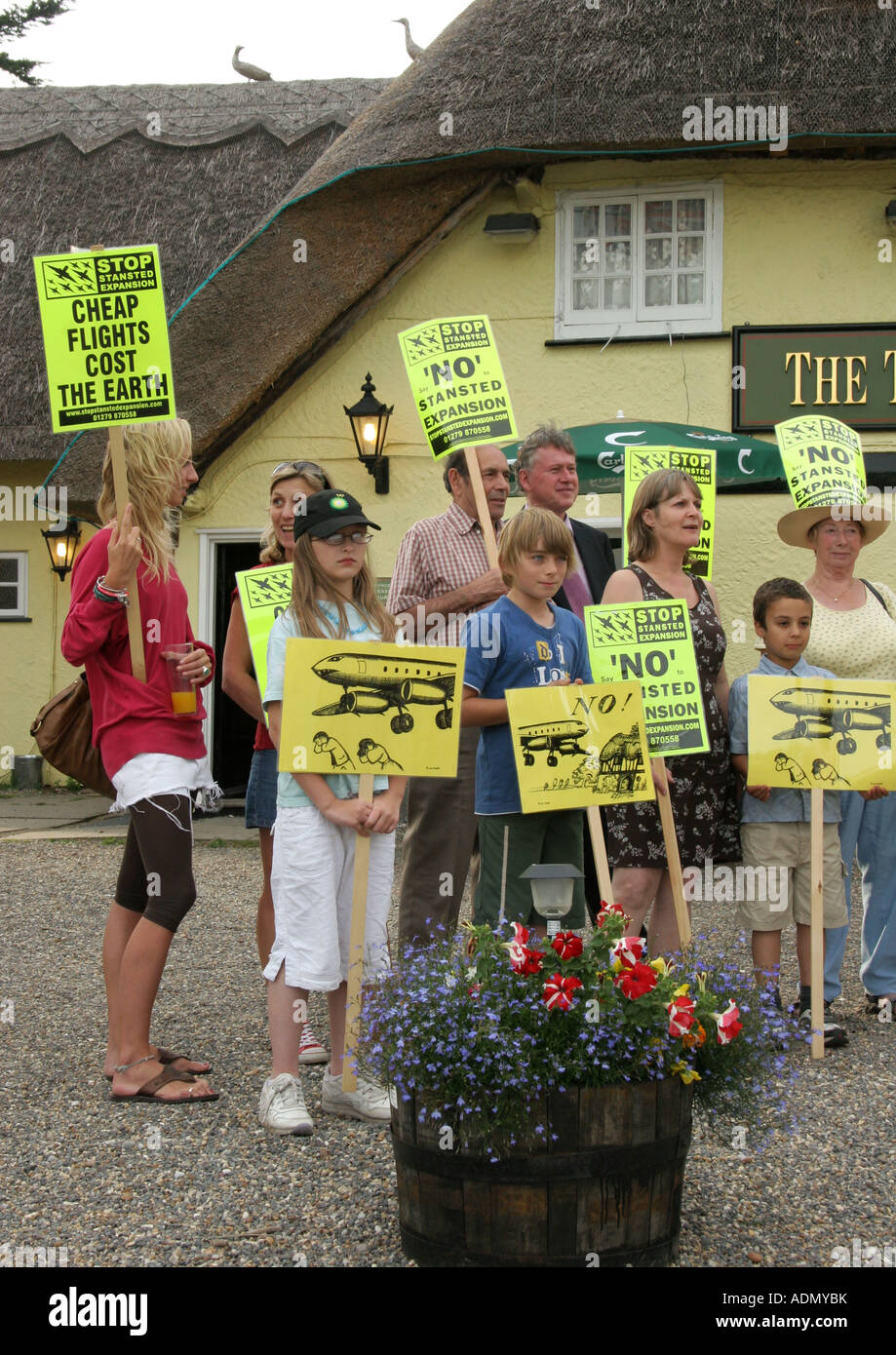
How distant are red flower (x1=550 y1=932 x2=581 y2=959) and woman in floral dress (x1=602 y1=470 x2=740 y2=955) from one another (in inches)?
62.7

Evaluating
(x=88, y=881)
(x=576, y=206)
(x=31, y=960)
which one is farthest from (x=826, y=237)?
(x=31, y=960)

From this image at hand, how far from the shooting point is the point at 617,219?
381 inches

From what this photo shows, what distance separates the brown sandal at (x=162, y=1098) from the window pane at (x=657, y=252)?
24.1 feet

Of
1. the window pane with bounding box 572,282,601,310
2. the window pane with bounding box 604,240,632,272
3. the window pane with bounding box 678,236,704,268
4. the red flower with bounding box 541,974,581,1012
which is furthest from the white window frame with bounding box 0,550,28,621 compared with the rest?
the red flower with bounding box 541,974,581,1012

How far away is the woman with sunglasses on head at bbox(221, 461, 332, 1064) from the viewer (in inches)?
170

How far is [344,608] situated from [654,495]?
122cm

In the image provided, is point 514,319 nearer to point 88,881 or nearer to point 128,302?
point 88,881

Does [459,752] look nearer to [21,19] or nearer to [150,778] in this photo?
[150,778]

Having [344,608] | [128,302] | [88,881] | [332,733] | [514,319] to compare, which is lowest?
[88,881]

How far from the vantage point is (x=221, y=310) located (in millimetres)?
9555

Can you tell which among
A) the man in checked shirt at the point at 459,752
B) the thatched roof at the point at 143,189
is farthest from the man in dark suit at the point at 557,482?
the thatched roof at the point at 143,189

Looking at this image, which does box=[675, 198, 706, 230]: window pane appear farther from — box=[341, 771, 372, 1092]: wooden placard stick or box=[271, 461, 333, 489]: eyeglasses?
box=[341, 771, 372, 1092]: wooden placard stick

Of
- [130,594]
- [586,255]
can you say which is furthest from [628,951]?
[586,255]

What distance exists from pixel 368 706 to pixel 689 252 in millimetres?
7059
